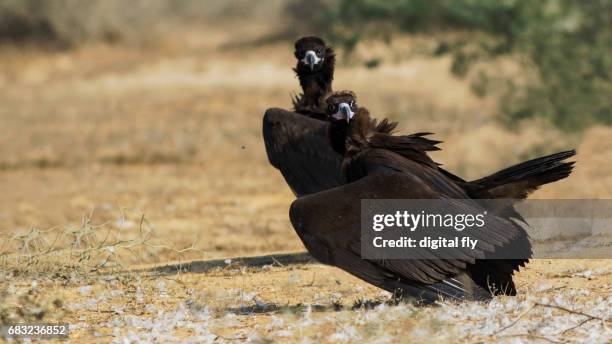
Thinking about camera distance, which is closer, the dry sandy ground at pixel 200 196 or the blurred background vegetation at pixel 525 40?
the dry sandy ground at pixel 200 196

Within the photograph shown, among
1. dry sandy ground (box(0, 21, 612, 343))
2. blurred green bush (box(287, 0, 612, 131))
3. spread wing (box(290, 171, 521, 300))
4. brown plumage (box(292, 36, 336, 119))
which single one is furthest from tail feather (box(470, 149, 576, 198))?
blurred green bush (box(287, 0, 612, 131))

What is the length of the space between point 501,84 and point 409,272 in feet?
37.6

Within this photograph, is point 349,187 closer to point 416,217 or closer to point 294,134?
point 416,217

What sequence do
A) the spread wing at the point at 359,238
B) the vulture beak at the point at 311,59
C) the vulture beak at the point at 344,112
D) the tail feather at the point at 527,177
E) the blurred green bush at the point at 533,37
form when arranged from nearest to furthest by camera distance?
the spread wing at the point at 359,238 → the tail feather at the point at 527,177 → the vulture beak at the point at 344,112 → the vulture beak at the point at 311,59 → the blurred green bush at the point at 533,37

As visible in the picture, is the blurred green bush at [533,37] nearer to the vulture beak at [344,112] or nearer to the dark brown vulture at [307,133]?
the dark brown vulture at [307,133]

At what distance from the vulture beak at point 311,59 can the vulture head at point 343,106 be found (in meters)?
1.78

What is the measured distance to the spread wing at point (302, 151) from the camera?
729 centimetres

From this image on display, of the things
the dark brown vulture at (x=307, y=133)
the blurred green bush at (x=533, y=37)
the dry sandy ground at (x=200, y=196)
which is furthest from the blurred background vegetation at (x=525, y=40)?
the dark brown vulture at (x=307, y=133)

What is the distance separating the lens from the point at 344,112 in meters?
6.39

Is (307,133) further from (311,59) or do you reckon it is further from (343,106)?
(343,106)

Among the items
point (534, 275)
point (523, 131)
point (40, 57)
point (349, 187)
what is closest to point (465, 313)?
point (349, 187)

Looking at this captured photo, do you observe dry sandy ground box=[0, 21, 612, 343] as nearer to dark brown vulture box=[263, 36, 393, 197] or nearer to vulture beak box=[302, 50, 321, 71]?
dark brown vulture box=[263, 36, 393, 197]

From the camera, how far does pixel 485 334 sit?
5148 mm

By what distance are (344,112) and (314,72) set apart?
6.66 ft
